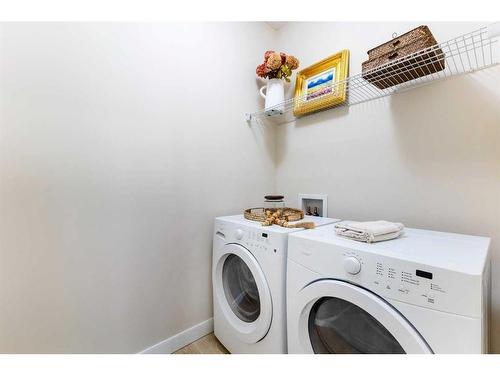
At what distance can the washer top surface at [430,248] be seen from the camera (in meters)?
0.62

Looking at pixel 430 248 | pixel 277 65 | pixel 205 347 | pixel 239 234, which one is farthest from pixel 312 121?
pixel 205 347

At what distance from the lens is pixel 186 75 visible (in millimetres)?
1398

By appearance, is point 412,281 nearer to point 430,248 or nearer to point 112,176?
point 430,248

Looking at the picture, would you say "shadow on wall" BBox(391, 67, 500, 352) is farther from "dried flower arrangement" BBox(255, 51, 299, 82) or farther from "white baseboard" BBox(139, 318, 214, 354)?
"white baseboard" BBox(139, 318, 214, 354)

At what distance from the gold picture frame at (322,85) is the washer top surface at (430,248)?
0.88 m

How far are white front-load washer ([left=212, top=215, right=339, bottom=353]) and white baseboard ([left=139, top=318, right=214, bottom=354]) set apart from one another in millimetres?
101

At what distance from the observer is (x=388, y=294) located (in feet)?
2.19

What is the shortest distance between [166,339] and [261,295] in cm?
69

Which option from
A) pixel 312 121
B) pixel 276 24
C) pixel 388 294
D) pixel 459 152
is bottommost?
pixel 388 294

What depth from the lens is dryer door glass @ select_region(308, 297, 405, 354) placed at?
2.61ft

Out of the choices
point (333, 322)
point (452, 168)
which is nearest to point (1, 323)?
point (333, 322)

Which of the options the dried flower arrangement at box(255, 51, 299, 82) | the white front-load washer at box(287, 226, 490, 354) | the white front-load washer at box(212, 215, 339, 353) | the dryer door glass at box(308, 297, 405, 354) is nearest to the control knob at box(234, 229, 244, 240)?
the white front-load washer at box(212, 215, 339, 353)

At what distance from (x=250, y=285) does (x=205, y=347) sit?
0.49 meters

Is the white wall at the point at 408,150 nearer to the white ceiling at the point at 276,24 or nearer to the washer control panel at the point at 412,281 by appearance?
the white ceiling at the point at 276,24
